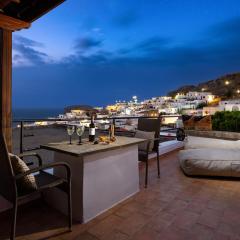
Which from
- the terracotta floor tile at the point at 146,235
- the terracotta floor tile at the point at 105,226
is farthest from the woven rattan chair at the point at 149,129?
the terracotta floor tile at the point at 146,235

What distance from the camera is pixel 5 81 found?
7.98ft

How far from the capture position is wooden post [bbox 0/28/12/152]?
7.93ft

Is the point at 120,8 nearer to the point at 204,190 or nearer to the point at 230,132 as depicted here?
the point at 230,132

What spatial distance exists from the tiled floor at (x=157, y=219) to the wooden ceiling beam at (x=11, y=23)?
1.97 metres

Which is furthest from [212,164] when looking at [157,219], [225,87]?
[225,87]

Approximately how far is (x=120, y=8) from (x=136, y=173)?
24014 mm

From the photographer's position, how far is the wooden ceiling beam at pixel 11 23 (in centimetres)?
234

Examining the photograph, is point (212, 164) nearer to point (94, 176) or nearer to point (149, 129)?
point (149, 129)

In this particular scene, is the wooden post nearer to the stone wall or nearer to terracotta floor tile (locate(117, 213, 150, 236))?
terracotta floor tile (locate(117, 213, 150, 236))

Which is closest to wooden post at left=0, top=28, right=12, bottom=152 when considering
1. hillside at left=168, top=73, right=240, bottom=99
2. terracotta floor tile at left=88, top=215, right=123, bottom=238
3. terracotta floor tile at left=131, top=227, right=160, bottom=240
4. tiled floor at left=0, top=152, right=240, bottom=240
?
tiled floor at left=0, top=152, right=240, bottom=240

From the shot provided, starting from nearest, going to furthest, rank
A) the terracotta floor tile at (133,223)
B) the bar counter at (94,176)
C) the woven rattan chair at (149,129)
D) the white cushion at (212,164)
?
the terracotta floor tile at (133,223), the bar counter at (94,176), the woven rattan chair at (149,129), the white cushion at (212,164)

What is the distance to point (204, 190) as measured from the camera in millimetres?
3010

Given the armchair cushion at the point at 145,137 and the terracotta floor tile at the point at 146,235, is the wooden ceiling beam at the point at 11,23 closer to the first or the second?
the armchair cushion at the point at 145,137

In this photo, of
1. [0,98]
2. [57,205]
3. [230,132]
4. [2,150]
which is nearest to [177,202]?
[57,205]
